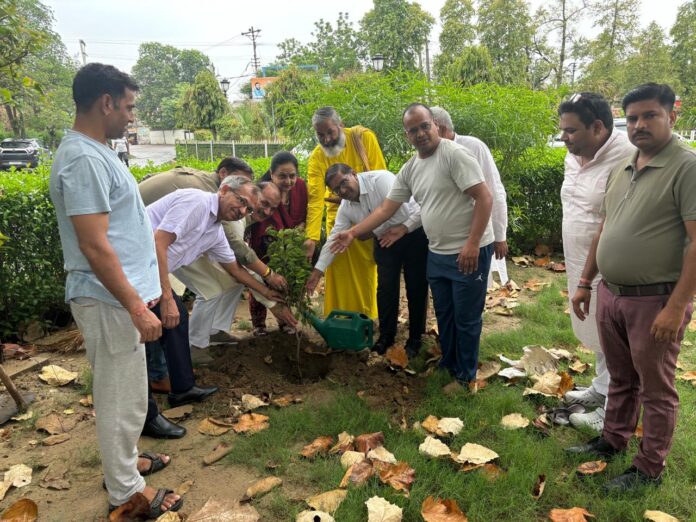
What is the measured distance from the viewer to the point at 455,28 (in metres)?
26.3

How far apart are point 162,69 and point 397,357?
9035 centimetres

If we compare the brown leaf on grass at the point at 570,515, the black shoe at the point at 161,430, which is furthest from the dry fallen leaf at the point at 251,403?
the brown leaf on grass at the point at 570,515

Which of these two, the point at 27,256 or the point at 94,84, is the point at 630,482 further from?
the point at 27,256

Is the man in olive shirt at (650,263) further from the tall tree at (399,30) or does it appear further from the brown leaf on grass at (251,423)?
the tall tree at (399,30)

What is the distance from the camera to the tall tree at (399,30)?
32.5 metres

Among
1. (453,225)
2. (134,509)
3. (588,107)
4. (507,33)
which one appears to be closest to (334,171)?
(453,225)

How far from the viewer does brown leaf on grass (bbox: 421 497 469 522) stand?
2.22 m

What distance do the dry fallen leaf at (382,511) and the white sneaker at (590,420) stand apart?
1.42 meters

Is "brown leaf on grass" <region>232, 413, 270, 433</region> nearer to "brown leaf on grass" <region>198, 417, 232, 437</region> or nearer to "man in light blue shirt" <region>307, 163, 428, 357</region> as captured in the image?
"brown leaf on grass" <region>198, 417, 232, 437</region>

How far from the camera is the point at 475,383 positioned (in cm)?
347

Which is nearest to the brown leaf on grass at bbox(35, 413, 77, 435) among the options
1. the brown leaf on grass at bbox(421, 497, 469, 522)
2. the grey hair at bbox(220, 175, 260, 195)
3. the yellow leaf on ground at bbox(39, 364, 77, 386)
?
the yellow leaf on ground at bbox(39, 364, 77, 386)

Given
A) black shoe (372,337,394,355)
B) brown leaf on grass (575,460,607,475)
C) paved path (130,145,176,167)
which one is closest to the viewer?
brown leaf on grass (575,460,607,475)

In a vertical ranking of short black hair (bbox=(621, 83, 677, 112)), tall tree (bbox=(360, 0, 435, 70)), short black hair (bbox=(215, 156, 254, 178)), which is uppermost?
tall tree (bbox=(360, 0, 435, 70))

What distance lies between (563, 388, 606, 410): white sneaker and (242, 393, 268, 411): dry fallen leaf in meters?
2.14
